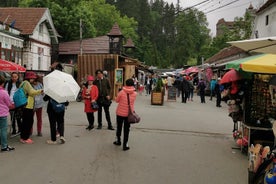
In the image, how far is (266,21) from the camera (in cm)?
2531

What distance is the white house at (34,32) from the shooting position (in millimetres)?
27734

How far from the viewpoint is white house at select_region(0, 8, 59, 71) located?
27734mm

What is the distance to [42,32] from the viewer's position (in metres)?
31.1

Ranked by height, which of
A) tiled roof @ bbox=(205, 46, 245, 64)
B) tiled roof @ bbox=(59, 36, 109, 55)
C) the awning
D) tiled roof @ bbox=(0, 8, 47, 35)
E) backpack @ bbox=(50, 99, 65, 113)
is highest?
tiled roof @ bbox=(0, 8, 47, 35)

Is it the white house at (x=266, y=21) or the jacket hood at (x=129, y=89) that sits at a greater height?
the white house at (x=266, y=21)

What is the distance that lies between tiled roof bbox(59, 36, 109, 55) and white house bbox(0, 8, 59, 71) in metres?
3.71

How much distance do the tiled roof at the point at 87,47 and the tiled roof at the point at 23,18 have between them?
7.52 m

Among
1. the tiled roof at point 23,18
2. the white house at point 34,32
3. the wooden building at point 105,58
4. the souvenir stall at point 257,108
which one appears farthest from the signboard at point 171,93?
the souvenir stall at point 257,108

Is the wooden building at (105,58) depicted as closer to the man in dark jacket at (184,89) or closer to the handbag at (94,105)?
the man in dark jacket at (184,89)

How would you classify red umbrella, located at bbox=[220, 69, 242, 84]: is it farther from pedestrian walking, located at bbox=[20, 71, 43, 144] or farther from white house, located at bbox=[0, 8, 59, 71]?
white house, located at bbox=[0, 8, 59, 71]

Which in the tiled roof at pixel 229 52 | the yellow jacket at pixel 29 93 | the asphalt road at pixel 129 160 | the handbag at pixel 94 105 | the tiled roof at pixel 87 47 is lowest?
the asphalt road at pixel 129 160

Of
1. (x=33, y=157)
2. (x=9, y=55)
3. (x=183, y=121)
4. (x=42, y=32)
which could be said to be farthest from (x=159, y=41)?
(x=33, y=157)

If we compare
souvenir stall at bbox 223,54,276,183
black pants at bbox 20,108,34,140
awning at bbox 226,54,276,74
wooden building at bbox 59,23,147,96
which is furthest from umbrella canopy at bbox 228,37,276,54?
wooden building at bbox 59,23,147,96

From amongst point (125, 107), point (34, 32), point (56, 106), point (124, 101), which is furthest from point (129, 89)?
point (34, 32)
